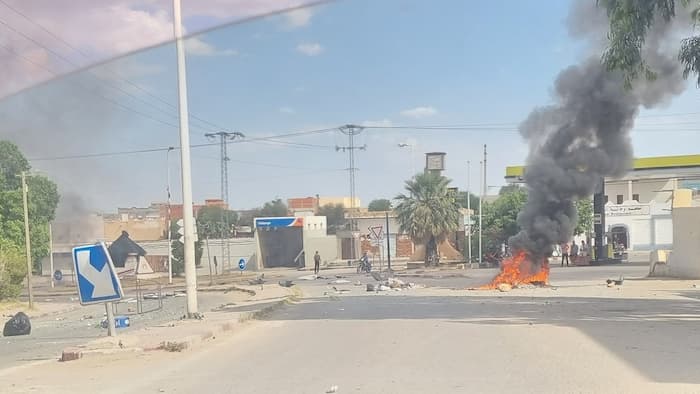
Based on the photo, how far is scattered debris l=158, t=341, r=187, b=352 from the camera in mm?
11102

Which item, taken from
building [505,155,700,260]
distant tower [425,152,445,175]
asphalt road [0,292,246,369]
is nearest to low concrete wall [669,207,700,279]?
asphalt road [0,292,246,369]

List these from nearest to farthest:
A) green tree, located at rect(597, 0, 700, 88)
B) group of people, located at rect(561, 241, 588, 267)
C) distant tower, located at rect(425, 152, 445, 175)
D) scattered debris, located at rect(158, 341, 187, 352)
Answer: scattered debris, located at rect(158, 341, 187, 352)
green tree, located at rect(597, 0, 700, 88)
group of people, located at rect(561, 241, 588, 267)
distant tower, located at rect(425, 152, 445, 175)

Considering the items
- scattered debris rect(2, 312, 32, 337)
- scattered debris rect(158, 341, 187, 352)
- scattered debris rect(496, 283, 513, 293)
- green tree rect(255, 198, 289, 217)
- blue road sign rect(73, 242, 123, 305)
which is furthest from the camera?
green tree rect(255, 198, 289, 217)

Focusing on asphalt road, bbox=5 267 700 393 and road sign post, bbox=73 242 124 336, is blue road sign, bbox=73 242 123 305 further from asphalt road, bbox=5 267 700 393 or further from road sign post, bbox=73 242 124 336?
asphalt road, bbox=5 267 700 393

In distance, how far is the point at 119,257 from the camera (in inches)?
1845

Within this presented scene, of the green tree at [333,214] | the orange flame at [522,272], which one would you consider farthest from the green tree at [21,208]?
the green tree at [333,214]

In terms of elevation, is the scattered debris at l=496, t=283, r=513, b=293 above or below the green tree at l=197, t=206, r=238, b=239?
below

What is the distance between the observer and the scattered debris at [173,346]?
1110 cm

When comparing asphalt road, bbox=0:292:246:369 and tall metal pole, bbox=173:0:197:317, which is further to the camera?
tall metal pole, bbox=173:0:197:317

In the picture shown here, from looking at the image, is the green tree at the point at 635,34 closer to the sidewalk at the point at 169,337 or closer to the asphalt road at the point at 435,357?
the asphalt road at the point at 435,357

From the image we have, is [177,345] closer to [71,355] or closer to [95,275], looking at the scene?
[71,355]

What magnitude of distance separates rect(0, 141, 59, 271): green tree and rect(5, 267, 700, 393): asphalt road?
3170cm

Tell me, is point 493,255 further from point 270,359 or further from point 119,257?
point 270,359

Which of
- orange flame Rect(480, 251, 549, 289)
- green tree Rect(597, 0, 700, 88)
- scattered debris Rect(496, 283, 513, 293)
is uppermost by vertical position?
green tree Rect(597, 0, 700, 88)
